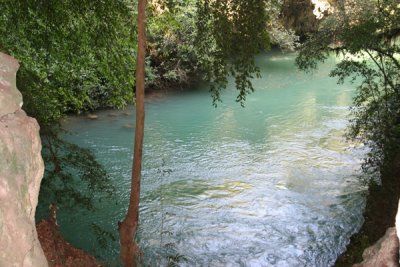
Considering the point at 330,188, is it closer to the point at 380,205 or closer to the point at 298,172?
the point at 298,172

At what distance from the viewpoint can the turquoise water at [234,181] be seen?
9203 millimetres

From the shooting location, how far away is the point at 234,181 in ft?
41.3

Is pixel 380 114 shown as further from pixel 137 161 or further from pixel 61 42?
pixel 61 42

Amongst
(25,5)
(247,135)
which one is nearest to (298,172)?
(247,135)

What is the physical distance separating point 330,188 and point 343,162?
205 centimetres

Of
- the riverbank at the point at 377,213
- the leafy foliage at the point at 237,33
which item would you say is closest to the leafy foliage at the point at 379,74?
the riverbank at the point at 377,213

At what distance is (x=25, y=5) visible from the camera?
25.3 feet

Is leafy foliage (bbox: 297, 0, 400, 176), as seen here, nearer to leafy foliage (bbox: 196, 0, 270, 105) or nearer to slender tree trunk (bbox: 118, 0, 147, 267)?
leafy foliage (bbox: 196, 0, 270, 105)

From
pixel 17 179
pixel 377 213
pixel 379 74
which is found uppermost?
pixel 379 74

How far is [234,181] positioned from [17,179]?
33.6 feet

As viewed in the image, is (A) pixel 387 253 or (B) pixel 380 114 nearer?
(A) pixel 387 253

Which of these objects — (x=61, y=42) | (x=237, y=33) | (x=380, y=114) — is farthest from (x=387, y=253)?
(x=61, y=42)

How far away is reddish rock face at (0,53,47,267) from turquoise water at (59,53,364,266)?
4.76m

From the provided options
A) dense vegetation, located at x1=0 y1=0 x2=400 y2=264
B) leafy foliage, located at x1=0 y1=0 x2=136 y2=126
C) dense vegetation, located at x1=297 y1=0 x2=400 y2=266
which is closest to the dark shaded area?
dense vegetation, located at x1=0 y1=0 x2=400 y2=264
